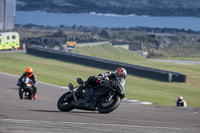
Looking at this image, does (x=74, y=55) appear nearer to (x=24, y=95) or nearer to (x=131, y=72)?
(x=131, y=72)

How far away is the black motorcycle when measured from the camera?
28.6 ft

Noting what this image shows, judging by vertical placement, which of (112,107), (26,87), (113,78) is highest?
(113,78)

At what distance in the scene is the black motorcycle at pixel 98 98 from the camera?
870 cm

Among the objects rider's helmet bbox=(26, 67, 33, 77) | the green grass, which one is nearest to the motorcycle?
rider's helmet bbox=(26, 67, 33, 77)

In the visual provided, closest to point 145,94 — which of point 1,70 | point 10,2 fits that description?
point 1,70

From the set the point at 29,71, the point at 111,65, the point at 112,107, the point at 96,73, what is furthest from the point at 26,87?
the point at 111,65

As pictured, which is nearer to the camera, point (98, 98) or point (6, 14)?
point (98, 98)

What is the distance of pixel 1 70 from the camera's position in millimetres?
31719

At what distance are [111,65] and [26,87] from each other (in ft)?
70.6

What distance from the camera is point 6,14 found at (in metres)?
91.4

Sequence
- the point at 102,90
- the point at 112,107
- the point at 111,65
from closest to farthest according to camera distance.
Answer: the point at 112,107, the point at 102,90, the point at 111,65

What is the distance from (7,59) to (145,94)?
19.6 meters

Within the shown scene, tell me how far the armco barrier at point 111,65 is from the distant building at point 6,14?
158 feet

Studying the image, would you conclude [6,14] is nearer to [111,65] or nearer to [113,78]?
[111,65]
